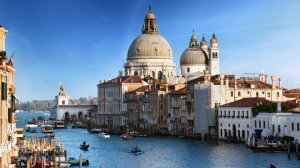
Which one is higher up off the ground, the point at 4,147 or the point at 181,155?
the point at 4,147

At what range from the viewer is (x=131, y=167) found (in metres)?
42.4

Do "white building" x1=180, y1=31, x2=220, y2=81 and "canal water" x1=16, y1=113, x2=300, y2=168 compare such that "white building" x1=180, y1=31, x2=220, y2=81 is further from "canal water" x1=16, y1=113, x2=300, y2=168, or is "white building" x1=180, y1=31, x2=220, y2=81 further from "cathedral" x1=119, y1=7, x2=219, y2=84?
"canal water" x1=16, y1=113, x2=300, y2=168

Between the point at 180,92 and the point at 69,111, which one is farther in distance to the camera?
the point at 69,111

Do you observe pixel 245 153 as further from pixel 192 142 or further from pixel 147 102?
pixel 147 102

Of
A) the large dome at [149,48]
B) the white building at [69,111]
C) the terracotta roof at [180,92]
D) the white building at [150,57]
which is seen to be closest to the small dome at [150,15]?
the white building at [150,57]

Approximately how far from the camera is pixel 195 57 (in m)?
112

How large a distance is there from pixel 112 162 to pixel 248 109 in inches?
738

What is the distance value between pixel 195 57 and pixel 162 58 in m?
8.10

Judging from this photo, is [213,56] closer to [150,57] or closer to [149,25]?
[150,57]

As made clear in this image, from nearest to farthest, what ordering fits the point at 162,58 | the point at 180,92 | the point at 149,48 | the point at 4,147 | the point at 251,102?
the point at 4,147
the point at 251,102
the point at 180,92
the point at 149,48
the point at 162,58

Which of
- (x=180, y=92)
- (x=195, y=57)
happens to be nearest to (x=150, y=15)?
(x=195, y=57)

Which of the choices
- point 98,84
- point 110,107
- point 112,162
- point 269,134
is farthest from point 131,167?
point 98,84

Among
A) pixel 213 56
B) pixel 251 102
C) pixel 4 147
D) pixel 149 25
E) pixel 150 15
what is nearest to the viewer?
pixel 4 147

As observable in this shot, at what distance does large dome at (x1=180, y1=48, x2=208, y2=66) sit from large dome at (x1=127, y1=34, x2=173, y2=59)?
5.57 meters
